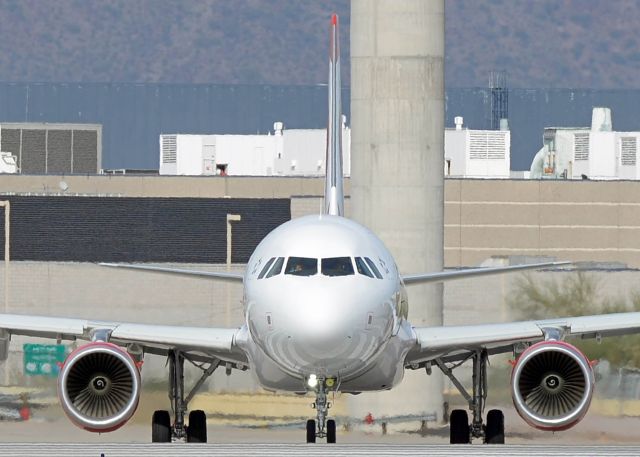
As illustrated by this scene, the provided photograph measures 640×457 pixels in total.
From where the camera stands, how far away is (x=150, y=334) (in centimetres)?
3438

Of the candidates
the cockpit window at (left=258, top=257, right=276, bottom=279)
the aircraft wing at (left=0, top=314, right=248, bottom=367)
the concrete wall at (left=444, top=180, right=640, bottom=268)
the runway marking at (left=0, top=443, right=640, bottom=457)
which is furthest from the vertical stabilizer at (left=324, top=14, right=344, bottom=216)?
the concrete wall at (left=444, top=180, right=640, bottom=268)

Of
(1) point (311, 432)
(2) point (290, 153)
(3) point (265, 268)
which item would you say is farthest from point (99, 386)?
(2) point (290, 153)

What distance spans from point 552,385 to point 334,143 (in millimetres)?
7727

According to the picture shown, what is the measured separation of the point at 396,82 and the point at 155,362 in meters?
9.41

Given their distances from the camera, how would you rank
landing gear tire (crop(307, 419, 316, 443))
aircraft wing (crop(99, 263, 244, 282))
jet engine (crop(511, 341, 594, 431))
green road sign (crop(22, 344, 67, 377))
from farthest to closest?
green road sign (crop(22, 344, 67, 377))
landing gear tire (crop(307, 419, 316, 443))
jet engine (crop(511, 341, 594, 431))
aircraft wing (crop(99, 263, 244, 282))

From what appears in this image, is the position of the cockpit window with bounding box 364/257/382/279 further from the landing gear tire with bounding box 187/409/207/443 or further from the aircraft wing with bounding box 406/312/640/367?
the landing gear tire with bounding box 187/409/207/443

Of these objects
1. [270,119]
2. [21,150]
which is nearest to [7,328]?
[21,150]

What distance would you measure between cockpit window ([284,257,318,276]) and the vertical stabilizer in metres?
7.08

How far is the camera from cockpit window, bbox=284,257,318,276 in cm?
2952

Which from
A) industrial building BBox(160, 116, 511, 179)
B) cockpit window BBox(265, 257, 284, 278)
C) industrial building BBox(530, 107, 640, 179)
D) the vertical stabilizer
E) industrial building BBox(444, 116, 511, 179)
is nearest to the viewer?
cockpit window BBox(265, 257, 284, 278)

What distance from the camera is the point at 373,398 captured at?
50906mm

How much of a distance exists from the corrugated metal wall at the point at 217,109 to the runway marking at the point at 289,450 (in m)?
127

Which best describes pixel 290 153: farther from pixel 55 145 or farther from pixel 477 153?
pixel 55 145

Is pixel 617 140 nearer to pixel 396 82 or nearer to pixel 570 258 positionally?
pixel 570 258
